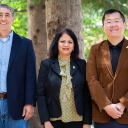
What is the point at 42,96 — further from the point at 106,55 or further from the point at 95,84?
the point at 106,55

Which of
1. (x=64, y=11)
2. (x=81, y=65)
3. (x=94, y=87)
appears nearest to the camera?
(x=94, y=87)

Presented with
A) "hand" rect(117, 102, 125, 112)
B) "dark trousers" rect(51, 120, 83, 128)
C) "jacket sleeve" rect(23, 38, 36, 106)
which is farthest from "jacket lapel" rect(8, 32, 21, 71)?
"hand" rect(117, 102, 125, 112)

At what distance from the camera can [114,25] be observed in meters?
3.41

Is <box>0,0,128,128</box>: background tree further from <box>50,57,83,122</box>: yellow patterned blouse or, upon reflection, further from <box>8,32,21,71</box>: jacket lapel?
<box>50,57,83,122</box>: yellow patterned blouse

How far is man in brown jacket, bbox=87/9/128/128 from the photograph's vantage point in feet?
10.8

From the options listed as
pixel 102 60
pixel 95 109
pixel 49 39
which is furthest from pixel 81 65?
pixel 49 39

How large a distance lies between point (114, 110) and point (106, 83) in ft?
1.04

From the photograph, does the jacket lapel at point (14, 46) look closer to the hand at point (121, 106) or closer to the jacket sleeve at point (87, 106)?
the jacket sleeve at point (87, 106)

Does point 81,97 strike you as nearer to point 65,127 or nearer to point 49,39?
point 65,127

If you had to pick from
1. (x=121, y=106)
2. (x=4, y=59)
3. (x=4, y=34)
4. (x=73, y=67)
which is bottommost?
(x=121, y=106)

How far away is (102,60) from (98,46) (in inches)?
7.9

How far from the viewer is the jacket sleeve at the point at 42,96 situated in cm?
344

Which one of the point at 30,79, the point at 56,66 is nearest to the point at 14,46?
the point at 30,79

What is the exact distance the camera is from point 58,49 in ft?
11.9
